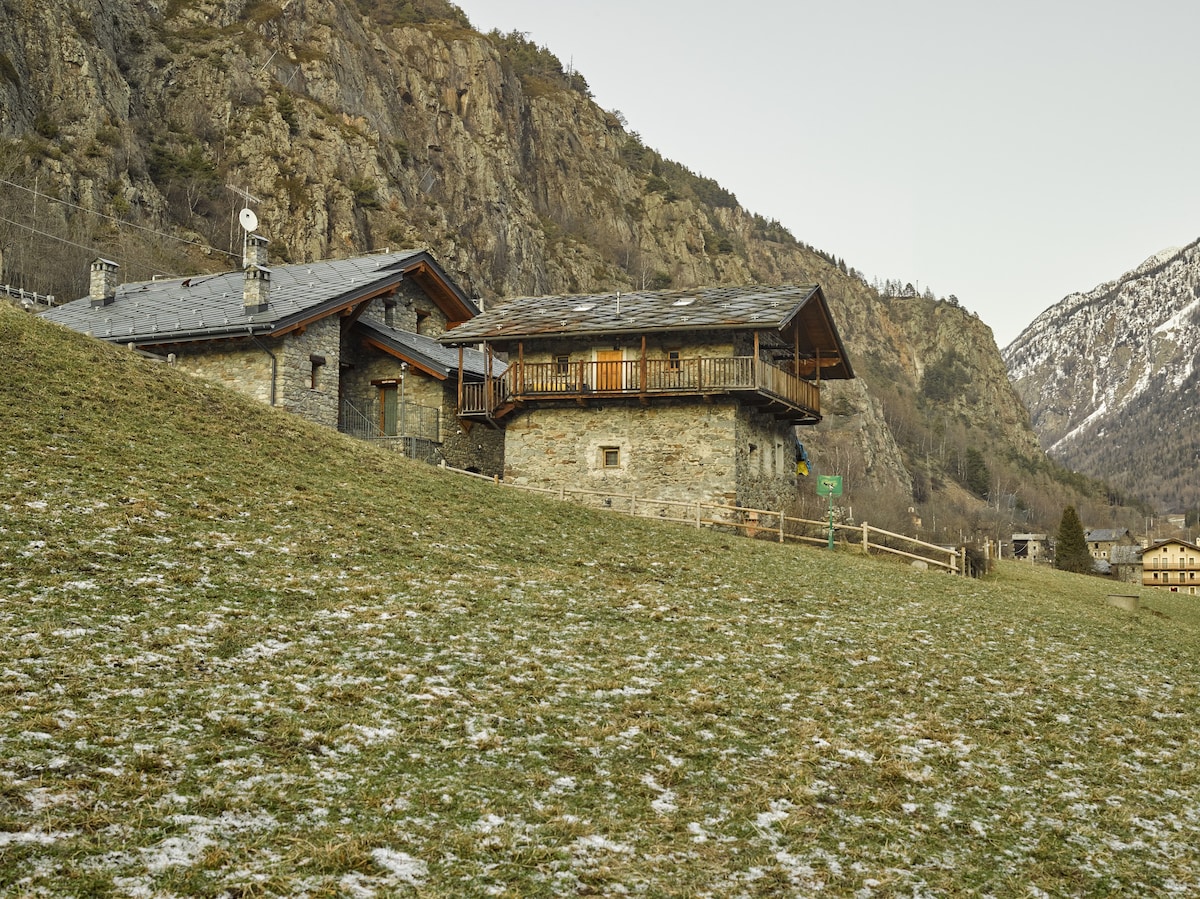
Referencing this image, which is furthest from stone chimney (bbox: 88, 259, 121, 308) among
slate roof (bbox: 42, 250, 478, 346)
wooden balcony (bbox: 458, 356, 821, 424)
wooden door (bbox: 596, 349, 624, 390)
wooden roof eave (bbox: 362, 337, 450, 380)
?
wooden door (bbox: 596, 349, 624, 390)

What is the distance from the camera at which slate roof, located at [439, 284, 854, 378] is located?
3088 centimetres

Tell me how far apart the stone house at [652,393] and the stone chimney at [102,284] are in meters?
13.9

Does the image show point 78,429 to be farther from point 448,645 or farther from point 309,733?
point 309,733

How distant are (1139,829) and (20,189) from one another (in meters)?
61.7

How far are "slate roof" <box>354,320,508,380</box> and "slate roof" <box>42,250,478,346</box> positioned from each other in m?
1.34

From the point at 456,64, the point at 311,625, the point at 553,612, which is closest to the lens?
the point at 311,625

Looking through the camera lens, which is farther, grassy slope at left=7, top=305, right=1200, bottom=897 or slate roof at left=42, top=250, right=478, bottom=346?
slate roof at left=42, top=250, right=478, bottom=346

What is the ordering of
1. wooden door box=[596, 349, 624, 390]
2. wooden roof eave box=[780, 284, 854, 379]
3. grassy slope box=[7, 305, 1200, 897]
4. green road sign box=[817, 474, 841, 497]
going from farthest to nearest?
wooden roof eave box=[780, 284, 854, 379]
wooden door box=[596, 349, 624, 390]
green road sign box=[817, 474, 841, 497]
grassy slope box=[7, 305, 1200, 897]

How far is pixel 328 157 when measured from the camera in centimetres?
7700

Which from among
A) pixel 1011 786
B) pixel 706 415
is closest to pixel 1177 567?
pixel 706 415

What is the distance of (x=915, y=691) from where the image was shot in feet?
38.7

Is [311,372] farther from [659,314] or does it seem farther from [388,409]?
[659,314]

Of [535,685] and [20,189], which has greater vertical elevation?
[20,189]

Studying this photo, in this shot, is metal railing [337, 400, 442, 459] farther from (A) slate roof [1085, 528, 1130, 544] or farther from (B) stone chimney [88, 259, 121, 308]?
(A) slate roof [1085, 528, 1130, 544]
